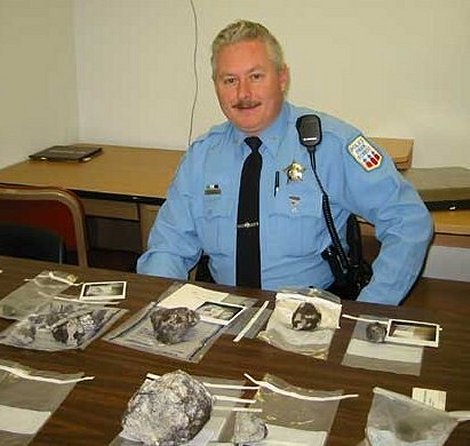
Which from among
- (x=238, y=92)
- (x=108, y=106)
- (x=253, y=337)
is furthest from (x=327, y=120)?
(x=108, y=106)

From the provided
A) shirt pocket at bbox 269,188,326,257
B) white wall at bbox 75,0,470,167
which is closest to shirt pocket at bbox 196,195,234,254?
shirt pocket at bbox 269,188,326,257

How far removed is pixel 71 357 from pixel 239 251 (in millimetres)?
700

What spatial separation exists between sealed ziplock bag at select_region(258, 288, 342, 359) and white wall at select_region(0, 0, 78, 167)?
2.02 metres

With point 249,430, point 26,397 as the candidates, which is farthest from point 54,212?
point 249,430

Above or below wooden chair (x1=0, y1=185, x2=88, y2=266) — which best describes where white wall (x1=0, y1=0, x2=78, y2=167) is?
above

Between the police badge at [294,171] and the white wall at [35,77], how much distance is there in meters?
1.62

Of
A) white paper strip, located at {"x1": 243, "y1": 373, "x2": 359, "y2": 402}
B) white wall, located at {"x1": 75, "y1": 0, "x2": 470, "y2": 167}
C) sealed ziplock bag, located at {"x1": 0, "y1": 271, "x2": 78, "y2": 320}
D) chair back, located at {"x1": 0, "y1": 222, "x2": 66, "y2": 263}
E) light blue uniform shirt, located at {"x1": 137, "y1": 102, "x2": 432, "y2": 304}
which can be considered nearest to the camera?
white paper strip, located at {"x1": 243, "y1": 373, "x2": 359, "y2": 402}

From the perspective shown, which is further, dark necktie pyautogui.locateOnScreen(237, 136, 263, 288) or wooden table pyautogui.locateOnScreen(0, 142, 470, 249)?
wooden table pyautogui.locateOnScreen(0, 142, 470, 249)

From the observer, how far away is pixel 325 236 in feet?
6.13

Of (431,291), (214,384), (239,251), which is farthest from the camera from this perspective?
(431,291)

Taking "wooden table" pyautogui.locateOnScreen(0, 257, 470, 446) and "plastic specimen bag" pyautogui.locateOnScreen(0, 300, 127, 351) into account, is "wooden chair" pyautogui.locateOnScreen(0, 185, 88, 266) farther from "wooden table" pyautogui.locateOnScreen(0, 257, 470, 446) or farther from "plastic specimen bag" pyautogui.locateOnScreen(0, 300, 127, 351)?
"wooden table" pyautogui.locateOnScreen(0, 257, 470, 446)

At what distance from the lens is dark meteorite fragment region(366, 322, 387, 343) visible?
126 cm

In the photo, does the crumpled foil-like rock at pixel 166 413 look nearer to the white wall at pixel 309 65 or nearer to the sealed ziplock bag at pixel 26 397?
the sealed ziplock bag at pixel 26 397

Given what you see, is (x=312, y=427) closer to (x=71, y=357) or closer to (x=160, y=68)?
(x=71, y=357)
